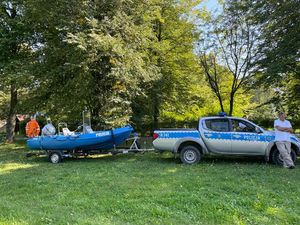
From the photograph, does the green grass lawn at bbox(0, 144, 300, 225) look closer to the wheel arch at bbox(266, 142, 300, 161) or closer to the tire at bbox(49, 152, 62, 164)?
the wheel arch at bbox(266, 142, 300, 161)

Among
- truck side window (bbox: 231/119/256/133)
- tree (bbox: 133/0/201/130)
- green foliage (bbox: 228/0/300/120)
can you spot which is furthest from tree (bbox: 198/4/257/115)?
truck side window (bbox: 231/119/256/133)

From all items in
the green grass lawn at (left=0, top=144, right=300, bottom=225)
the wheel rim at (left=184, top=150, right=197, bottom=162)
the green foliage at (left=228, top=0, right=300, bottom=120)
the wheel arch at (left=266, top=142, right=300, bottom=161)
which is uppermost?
the green foliage at (left=228, top=0, right=300, bottom=120)

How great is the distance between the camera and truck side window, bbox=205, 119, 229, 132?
35.3ft

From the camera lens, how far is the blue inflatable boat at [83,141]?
11.9 m

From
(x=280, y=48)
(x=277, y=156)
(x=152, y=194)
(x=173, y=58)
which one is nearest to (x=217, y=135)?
(x=277, y=156)

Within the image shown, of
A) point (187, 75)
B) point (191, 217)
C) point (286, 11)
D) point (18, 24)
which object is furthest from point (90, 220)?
point (187, 75)

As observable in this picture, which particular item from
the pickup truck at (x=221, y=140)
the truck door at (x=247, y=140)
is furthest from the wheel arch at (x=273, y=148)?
the truck door at (x=247, y=140)

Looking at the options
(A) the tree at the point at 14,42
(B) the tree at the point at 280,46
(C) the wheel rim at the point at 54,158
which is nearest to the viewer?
(C) the wheel rim at the point at 54,158

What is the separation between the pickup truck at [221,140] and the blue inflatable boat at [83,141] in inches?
73.2

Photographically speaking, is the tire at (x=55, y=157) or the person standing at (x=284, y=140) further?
the tire at (x=55, y=157)

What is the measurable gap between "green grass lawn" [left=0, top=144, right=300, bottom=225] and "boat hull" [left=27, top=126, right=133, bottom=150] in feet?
4.62

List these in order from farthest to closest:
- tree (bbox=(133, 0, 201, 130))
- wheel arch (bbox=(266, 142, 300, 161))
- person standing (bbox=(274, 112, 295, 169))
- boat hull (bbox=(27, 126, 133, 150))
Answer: tree (bbox=(133, 0, 201, 130))
boat hull (bbox=(27, 126, 133, 150))
wheel arch (bbox=(266, 142, 300, 161))
person standing (bbox=(274, 112, 295, 169))

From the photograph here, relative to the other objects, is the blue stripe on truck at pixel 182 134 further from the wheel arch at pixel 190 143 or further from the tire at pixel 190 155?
the tire at pixel 190 155

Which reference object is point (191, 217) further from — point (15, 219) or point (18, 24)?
point (18, 24)
